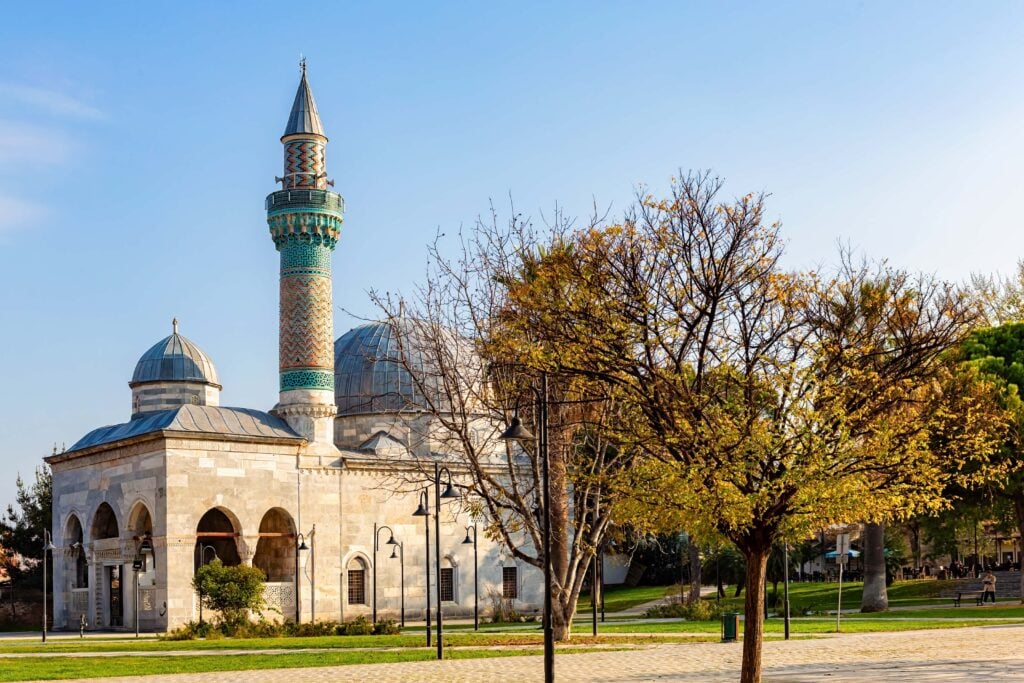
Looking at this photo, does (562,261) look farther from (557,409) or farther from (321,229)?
(321,229)

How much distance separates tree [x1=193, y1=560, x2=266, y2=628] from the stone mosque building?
2017 millimetres

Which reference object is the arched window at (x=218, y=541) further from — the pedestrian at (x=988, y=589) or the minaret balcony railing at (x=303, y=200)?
the pedestrian at (x=988, y=589)

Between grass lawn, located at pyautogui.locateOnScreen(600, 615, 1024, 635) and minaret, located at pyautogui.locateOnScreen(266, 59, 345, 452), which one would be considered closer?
grass lawn, located at pyautogui.locateOnScreen(600, 615, 1024, 635)

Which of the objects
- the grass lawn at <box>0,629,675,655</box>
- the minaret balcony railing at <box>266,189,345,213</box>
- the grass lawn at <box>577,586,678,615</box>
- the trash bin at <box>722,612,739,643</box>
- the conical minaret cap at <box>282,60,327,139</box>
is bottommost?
the grass lawn at <box>577,586,678,615</box>

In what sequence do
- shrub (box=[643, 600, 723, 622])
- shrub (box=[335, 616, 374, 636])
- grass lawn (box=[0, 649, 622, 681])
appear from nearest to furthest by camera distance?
grass lawn (box=[0, 649, 622, 681]), shrub (box=[335, 616, 374, 636]), shrub (box=[643, 600, 723, 622])

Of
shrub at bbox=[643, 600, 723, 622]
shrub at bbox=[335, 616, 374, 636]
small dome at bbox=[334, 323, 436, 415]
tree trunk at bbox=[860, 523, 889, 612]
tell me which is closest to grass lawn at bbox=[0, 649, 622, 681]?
shrub at bbox=[335, 616, 374, 636]

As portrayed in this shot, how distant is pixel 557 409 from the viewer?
2617 cm

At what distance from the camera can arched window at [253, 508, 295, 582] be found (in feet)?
130

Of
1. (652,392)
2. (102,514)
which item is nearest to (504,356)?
(652,392)

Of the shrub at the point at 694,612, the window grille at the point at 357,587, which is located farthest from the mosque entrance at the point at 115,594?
the shrub at the point at 694,612

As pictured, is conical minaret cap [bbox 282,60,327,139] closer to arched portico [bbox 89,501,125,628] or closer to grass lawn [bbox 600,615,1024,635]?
arched portico [bbox 89,501,125,628]

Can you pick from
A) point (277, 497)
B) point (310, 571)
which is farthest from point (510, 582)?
point (277, 497)

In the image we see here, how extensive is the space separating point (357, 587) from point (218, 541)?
4833 millimetres

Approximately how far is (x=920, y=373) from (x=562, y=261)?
5.25m
